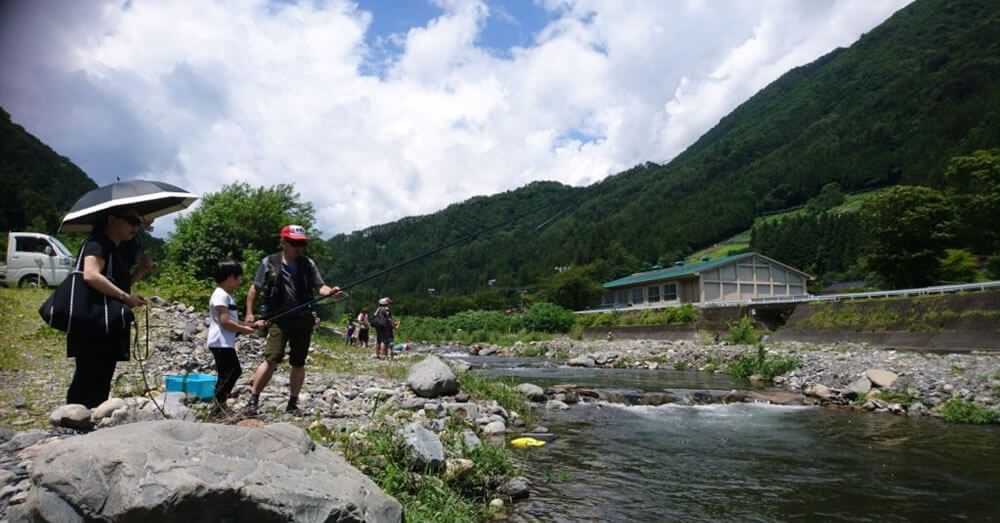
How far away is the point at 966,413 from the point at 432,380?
32.0 ft

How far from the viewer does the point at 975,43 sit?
111 metres

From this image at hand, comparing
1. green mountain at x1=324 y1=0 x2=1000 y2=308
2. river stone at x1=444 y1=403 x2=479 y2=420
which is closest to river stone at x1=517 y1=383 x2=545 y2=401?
river stone at x1=444 y1=403 x2=479 y2=420

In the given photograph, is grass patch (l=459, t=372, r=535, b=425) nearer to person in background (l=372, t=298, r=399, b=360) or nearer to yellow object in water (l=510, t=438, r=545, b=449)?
yellow object in water (l=510, t=438, r=545, b=449)

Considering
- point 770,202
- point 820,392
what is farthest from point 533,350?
point 770,202

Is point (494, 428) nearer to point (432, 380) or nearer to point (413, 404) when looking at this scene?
point (413, 404)

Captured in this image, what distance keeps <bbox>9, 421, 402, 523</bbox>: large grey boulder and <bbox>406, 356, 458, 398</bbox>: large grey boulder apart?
615 cm

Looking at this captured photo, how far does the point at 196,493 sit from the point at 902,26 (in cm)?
21352

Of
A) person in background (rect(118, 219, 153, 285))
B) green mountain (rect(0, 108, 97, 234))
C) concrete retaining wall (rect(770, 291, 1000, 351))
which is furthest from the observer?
green mountain (rect(0, 108, 97, 234))

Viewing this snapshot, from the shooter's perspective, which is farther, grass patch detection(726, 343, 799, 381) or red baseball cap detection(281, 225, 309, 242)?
grass patch detection(726, 343, 799, 381)

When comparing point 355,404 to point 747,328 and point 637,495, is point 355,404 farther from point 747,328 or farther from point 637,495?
point 747,328

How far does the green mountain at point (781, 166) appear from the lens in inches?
3775

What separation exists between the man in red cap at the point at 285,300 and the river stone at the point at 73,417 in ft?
5.02

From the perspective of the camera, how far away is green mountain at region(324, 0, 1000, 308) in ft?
315

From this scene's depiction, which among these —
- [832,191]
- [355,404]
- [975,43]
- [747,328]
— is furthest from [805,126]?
[355,404]
